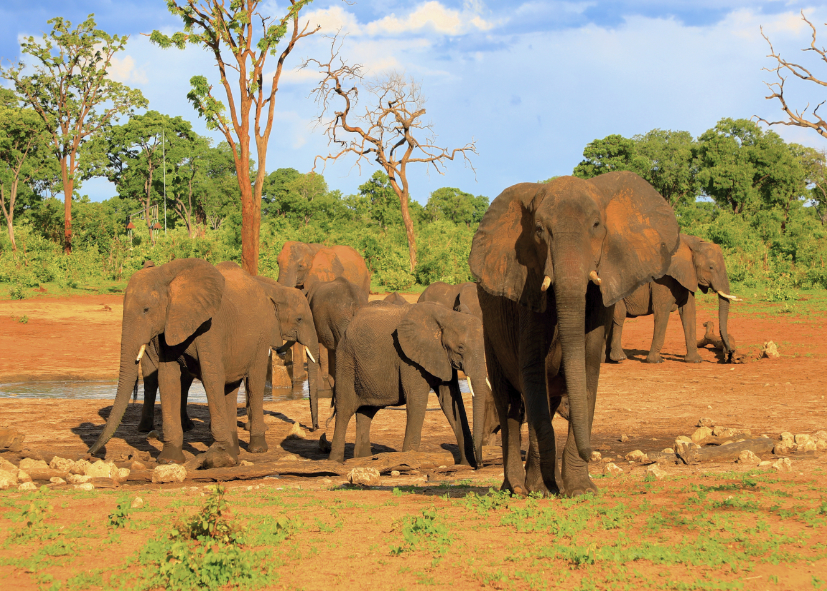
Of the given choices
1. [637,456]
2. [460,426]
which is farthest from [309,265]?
[637,456]

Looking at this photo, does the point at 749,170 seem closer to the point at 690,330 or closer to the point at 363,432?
the point at 690,330

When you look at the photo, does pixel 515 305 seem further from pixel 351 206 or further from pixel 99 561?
pixel 351 206

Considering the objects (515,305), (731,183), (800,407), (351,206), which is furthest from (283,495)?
(351,206)

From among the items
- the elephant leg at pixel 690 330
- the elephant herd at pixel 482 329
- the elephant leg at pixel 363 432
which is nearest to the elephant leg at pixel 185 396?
the elephant herd at pixel 482 329

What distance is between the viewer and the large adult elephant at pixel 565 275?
206 inches

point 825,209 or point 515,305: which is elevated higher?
point 825,209

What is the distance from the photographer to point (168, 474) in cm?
814

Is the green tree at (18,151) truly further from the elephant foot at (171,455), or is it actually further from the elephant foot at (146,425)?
the elephant foot at (171,455)

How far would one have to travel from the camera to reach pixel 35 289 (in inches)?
1276

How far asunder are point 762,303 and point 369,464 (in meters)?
23.0

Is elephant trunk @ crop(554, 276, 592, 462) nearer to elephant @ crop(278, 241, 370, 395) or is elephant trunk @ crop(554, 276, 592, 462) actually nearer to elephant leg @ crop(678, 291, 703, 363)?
elephant leg @ crop(678, 291, 703, 363)

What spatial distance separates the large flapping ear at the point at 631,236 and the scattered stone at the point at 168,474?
495 cm

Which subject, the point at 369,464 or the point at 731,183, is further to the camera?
the point at 731,183

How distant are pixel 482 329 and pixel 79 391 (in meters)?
9.17
